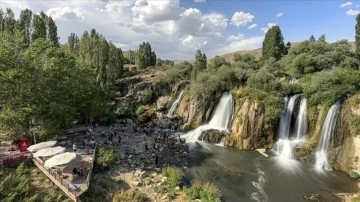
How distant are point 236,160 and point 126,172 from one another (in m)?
13.6

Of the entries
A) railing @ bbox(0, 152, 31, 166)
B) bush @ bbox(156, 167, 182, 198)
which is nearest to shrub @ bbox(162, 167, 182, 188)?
bush @ bbox(156, 167, 182, 198)

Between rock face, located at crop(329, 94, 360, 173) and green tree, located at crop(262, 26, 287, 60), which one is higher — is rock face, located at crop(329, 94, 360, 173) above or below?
below

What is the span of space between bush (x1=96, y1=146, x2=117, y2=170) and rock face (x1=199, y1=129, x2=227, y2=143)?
48.3ft

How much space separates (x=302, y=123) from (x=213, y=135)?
11887mm

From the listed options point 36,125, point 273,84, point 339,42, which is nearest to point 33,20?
point 36,125

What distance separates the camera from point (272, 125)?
37.6 metres

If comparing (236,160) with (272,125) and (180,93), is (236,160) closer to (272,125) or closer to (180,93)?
(272,125)

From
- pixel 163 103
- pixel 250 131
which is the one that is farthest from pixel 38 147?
pixel 163 103

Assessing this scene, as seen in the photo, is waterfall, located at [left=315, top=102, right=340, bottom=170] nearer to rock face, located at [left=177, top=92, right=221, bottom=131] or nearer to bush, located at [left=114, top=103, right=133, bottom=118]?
rock face, located at [left=177, top=92, right=221, bottom=131]

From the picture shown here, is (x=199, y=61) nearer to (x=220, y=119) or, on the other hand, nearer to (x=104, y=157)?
(x=220, y=119)

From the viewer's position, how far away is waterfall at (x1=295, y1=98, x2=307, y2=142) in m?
36.3

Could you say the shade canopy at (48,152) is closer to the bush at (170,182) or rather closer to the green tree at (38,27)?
the bush at (170,182)

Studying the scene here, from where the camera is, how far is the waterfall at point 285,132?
3513cm

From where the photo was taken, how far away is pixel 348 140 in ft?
103
